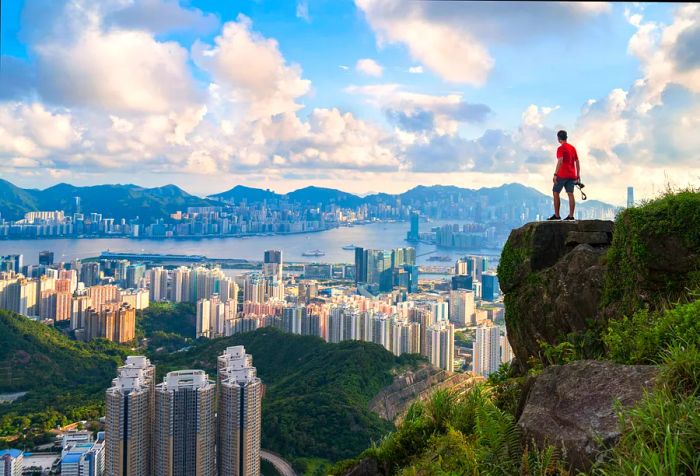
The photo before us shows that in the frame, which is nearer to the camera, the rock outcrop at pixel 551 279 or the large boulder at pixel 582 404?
the large boulder at pixel 582 404

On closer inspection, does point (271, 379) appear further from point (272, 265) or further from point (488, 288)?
point (272, 265)

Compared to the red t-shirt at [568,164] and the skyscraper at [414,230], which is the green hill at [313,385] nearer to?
the red t-shirt at [568,164]

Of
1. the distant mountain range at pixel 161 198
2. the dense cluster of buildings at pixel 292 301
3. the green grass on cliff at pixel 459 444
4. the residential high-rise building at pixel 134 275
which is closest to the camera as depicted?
the green grass on cliff at pixel 459 444

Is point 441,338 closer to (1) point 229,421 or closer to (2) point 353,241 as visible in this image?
(1) point 229,421

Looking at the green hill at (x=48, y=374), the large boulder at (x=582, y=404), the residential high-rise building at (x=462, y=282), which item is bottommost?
the green hill at (x=48, y=374)

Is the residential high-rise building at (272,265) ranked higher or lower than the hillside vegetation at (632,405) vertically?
lower

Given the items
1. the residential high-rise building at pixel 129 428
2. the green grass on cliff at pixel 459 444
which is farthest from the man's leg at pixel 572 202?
the residential high-rise building at pixel 129 428

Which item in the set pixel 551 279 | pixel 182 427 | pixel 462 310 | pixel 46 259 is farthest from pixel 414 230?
pixel 551 279
